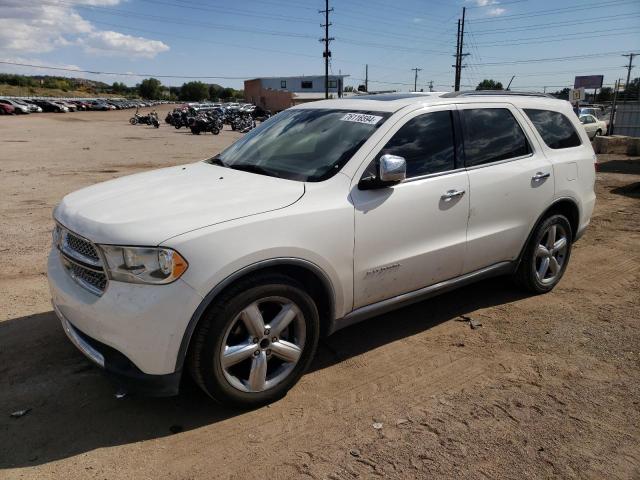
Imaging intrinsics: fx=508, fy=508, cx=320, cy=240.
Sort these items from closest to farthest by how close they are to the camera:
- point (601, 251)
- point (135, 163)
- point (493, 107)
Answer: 1. point (493, 107)
2. point (601, 251)
3. point (135, 163)

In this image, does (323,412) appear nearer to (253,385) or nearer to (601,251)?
(253,385)

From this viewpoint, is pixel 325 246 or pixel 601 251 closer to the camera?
pixel 325 246

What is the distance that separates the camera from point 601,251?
621 centimetres

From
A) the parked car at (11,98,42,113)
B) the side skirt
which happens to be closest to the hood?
the side skirt

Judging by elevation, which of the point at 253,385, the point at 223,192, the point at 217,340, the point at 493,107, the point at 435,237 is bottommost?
the point at 253,385

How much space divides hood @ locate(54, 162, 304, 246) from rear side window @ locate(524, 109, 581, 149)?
256cm

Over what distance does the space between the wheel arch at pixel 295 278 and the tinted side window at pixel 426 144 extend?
96 centimetres

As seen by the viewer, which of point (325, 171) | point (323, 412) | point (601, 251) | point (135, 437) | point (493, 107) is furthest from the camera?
point (601, 251)

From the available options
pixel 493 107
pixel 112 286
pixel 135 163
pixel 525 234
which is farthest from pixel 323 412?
pixel 135 163

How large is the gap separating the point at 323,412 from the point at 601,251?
15.7 feet

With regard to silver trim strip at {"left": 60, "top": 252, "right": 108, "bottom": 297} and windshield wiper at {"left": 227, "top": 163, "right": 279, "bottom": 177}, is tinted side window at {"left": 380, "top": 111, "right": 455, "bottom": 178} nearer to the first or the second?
windshield wiper at {"left": 227, "top": 163, "right": 279, "bottom": 177}

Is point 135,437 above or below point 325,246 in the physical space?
below

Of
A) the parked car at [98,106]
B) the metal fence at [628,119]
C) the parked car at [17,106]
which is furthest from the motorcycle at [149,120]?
the parked car at [98,106]

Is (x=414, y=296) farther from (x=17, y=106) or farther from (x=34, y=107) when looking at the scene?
(x=34, y=107)
